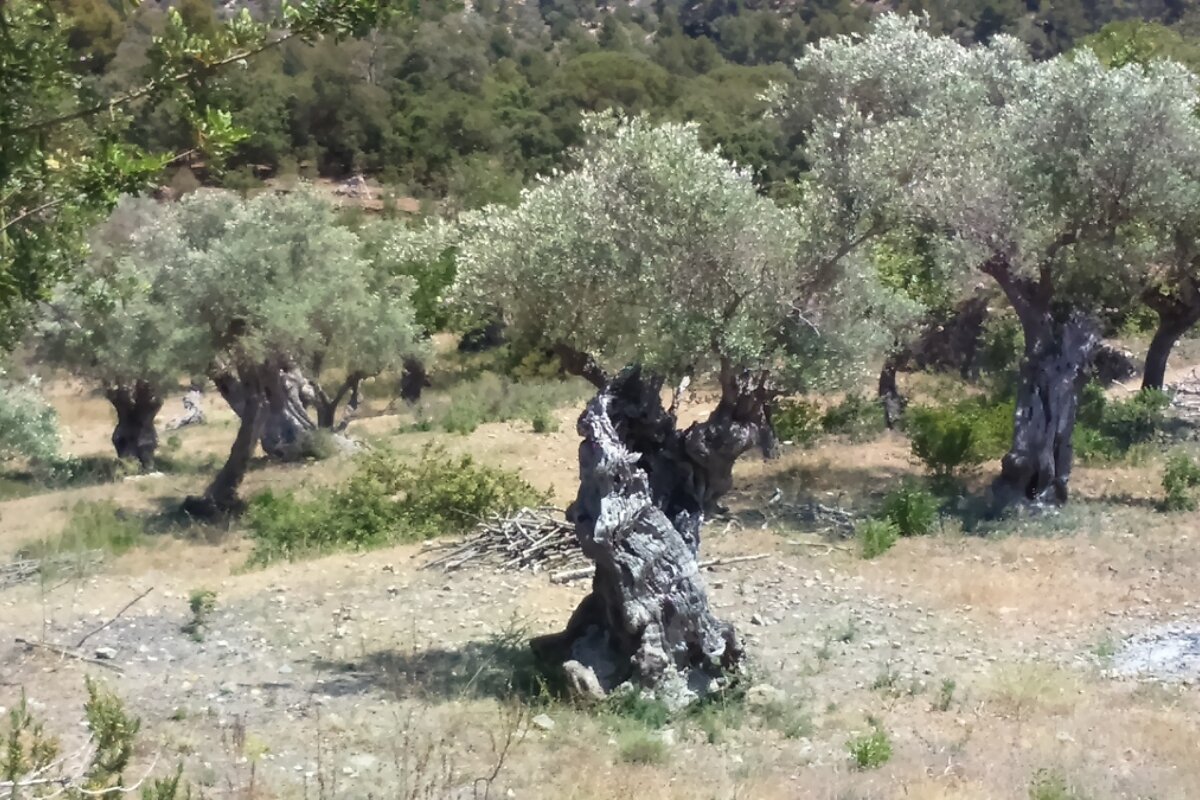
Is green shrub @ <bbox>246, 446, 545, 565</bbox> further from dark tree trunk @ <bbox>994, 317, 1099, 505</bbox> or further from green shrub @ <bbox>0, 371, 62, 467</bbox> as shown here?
green shrub @ <bbox>0, 371, 62, 467</bbox>

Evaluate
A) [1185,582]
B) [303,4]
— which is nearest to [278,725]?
[303,4]

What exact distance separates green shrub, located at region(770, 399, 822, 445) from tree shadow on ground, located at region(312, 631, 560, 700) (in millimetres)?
10029

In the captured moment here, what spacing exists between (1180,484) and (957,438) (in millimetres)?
2612

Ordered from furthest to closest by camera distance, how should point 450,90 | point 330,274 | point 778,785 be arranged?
point 450,90
point 330,274
point 778,785

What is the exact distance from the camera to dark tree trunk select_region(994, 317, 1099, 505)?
14.5 metres

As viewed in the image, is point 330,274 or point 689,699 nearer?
point 689,699

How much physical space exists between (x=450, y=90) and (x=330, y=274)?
4553 centimetres

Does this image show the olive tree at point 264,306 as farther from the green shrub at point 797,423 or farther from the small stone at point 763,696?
the small stone at point 763,696

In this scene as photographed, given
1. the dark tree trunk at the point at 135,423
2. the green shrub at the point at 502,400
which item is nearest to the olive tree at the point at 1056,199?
the green shrub at the point at 502,400

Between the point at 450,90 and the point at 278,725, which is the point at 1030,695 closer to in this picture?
the point at 278,725

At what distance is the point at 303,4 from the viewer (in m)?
4.79

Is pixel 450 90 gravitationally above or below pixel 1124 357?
above

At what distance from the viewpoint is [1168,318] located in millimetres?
18938

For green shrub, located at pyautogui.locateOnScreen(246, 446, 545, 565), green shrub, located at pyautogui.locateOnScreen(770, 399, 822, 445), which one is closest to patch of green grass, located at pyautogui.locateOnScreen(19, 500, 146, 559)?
green shrub, located at pyautogui.locateOnScreen(246, 446, 545, 565)
